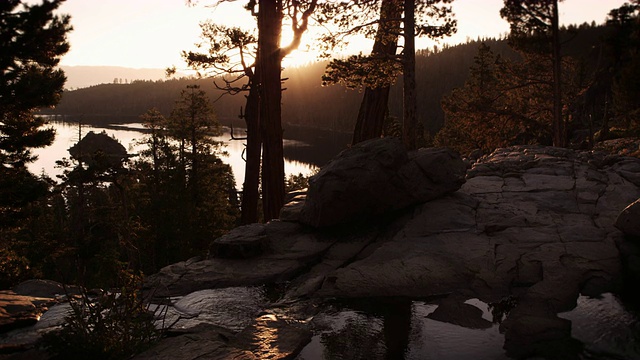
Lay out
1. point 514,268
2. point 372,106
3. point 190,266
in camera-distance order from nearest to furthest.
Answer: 1. point 514,268
2. point 190,266
3. point 372,106

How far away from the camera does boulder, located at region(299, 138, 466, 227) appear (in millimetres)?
8719

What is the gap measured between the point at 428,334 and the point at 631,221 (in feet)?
14.9

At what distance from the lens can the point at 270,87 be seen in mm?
11688

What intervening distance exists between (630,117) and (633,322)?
112 feet

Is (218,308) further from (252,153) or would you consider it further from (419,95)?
(419,95)

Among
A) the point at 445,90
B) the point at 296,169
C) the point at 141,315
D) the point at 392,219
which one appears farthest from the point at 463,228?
the point at 445,90

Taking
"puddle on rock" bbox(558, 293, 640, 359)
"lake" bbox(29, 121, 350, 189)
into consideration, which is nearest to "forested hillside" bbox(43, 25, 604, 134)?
"lake" bbox(29, 121, 350, 189)

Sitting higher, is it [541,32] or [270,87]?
[541,32]

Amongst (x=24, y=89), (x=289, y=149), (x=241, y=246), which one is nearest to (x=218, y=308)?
(x=241, y=246)

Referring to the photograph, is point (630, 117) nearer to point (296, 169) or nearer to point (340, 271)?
point (340, 271)

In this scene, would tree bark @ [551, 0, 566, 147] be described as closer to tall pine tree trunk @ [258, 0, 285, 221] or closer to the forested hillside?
tall pine tree trunk @ [258, 0, 285, 221]

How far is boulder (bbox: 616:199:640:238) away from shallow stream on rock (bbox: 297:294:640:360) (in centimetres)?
161

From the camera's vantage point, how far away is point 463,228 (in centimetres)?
842

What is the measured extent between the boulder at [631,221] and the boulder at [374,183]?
305 cm
